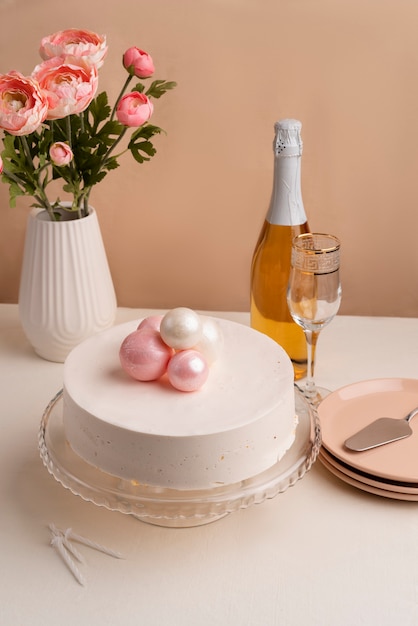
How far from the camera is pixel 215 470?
30.8 inches

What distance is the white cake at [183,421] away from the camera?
776 mm

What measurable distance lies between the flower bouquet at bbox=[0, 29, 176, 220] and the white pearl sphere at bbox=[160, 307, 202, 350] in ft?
1.00

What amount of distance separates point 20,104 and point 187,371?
42 centimetres

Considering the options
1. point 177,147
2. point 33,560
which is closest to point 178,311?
point 33,560

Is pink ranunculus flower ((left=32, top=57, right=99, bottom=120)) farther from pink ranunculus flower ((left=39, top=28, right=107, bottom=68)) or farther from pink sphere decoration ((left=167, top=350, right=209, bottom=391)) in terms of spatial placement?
pink sphere decoration ((left=167, top=350, right=209, bottom=391))

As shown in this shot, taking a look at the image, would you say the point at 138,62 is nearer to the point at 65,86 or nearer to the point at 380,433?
the point at 65,86

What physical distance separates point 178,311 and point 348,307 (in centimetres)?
57

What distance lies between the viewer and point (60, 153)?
1022mm

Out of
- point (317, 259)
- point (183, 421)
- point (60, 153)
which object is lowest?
point (183, 421)

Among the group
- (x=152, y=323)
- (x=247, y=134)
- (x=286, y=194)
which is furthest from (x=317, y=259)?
(x=247, y=134)

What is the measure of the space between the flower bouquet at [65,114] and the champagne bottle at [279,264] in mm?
192

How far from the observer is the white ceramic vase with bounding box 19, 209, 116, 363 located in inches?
44.4

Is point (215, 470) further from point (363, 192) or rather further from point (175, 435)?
point (363, 192)

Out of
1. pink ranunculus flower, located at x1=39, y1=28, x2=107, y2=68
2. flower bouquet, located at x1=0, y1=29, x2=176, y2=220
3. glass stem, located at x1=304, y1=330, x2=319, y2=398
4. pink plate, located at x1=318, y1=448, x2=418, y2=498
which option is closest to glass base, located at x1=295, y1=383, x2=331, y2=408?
glass stem, located at x1=304, y1=330, x2=319, y2=398
